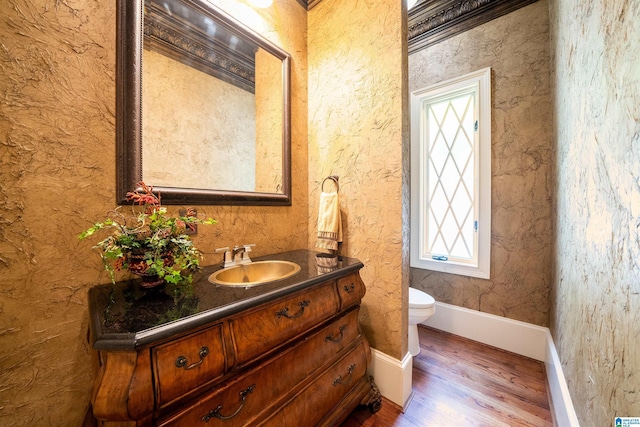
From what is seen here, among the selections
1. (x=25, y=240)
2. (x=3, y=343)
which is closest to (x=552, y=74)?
(x=25, y=240)

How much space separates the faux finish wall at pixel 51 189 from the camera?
74cm

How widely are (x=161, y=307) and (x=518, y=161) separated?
8.03 feet

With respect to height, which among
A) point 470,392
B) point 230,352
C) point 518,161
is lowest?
point 470,392

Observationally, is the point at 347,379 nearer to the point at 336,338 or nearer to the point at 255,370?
the point at 336,338

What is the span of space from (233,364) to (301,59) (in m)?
1.91

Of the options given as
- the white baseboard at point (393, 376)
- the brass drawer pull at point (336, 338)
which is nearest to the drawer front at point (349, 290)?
the brass drawer pull at point (336, 338)

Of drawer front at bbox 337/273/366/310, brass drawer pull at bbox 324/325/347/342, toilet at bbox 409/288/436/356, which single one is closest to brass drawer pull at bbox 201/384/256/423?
brass drawer pull at bbox 324/325/347/342

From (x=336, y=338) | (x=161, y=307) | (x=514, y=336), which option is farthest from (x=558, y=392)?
(x=161, y=307)

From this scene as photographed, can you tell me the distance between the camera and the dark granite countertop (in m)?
0.56

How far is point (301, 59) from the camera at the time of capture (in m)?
1.71

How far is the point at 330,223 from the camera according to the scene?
59.4 inches

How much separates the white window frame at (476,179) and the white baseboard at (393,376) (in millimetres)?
1078

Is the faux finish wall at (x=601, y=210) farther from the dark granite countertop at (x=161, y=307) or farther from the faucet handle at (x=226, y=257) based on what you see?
the faucet handle at (x=226, y=257)

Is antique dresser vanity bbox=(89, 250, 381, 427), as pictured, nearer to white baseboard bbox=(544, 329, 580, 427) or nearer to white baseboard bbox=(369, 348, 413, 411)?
white baseboard bbox=(369, 348, 413, 411)
